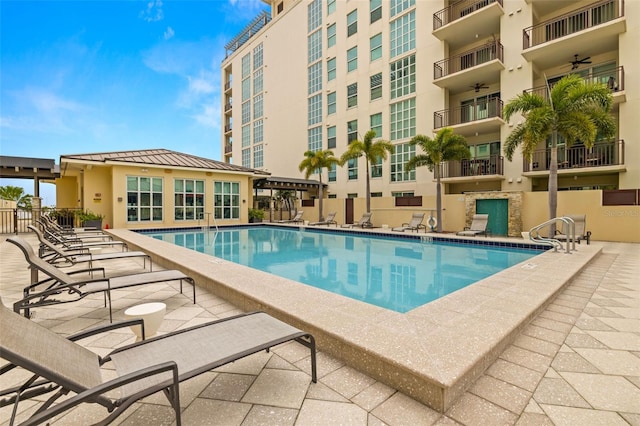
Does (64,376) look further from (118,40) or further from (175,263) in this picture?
(118,40)

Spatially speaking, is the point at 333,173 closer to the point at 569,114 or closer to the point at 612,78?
the point at 569,114

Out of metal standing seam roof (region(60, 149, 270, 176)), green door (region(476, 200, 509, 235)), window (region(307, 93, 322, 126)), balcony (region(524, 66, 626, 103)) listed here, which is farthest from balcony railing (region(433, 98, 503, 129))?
metal standing seam roof (region(60, 149, 270, 176))

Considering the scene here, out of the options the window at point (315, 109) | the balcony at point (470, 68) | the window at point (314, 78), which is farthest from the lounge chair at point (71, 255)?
the window at point (314, 78)

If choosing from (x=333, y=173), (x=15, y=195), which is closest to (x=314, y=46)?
(x=333, y=173)

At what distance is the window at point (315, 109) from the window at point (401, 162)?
26.0 ft

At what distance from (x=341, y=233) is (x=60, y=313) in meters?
12.0

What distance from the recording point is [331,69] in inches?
950

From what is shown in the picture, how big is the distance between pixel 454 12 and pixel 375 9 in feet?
19.6

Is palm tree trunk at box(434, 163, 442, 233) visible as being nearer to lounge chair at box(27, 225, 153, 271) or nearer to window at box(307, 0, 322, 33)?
lounge chair at box(27, 225, 153, 271)

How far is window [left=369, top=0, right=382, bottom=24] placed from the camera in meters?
20.8

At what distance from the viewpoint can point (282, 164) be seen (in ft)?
93.3

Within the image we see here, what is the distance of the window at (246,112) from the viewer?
32.8 meters

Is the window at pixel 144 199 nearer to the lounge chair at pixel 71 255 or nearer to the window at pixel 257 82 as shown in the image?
the lounge chair at pixel 71 255

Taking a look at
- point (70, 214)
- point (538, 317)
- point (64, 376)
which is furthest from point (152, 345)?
point (70, 214)
